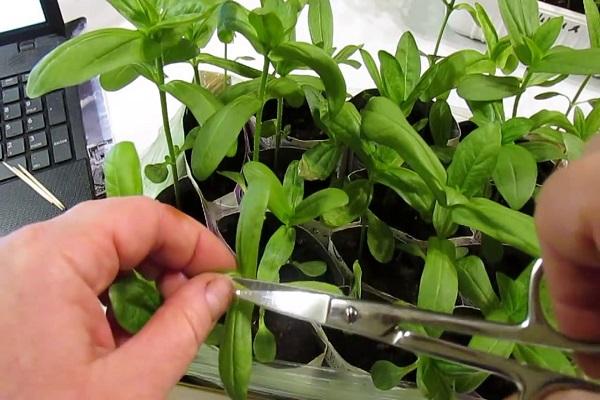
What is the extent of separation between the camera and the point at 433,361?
404mm

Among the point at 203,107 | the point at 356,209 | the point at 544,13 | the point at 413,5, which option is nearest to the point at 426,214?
the point at 356,209

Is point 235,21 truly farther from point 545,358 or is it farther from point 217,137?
point 545,358

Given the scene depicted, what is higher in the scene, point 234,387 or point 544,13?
point 544,13

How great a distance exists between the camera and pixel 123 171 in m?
0.41

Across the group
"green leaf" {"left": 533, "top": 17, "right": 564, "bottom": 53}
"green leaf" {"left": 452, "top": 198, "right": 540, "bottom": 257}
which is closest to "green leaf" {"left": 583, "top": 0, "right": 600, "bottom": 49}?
"green leaf" {"left": 533, "top": 17, "right": 564, "bottom": 53}

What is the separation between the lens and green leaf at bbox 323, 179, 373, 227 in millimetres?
440

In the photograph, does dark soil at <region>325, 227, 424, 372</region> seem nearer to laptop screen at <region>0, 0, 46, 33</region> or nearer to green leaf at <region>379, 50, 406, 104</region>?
green leaf at <region>379, 50, 406, 104</region>

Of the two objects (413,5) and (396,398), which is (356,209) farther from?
(413,5)

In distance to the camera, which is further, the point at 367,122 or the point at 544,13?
the point at 544,13

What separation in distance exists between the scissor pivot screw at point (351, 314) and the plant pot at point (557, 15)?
0.37 m

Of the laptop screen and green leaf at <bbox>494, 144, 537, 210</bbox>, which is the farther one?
the laptop screen

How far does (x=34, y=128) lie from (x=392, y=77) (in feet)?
1.17

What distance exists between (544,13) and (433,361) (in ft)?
1.25

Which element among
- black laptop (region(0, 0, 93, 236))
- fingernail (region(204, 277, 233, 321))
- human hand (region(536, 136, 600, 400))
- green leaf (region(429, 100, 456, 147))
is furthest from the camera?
black laptop (region(0, 0, 93, 236))
